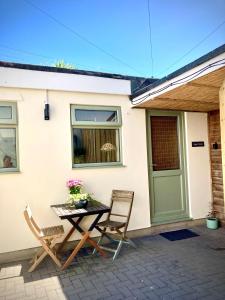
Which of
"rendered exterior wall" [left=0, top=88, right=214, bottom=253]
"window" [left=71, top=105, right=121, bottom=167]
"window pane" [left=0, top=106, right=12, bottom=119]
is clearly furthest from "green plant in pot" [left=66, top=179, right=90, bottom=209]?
"window pane" [left=0, top=106, right=12, bottom=119]

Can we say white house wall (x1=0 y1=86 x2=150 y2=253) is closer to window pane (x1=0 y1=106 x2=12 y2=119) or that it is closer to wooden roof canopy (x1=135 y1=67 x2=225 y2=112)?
window pane (x1=0 y1=106 x2=12 y2=119)

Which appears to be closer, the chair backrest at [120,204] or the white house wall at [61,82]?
the white house wall at [61,82]

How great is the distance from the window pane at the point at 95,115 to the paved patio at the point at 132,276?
2421mm

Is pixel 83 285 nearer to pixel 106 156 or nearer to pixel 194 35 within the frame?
pixel 106 156

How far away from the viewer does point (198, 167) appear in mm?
5590

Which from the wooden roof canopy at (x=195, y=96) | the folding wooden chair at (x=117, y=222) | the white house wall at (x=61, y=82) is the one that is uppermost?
the white house wall at (x=61, y=82)

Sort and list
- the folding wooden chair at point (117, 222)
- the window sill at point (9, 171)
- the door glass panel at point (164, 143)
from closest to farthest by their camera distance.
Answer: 1. the window sill at point (9, 171)
2. the folding wooden chair at point (117, 222)
3. the door glass panel at point (164, 143)

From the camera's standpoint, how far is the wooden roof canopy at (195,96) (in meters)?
3.37

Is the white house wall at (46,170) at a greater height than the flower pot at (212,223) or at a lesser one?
greater

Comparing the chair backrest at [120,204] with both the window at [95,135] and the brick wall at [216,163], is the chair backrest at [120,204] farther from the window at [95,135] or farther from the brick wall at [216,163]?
the brick wall at [216,163]

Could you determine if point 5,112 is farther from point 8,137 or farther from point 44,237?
point 44,237

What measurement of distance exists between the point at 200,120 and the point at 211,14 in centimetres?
306

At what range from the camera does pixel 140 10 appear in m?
6.09

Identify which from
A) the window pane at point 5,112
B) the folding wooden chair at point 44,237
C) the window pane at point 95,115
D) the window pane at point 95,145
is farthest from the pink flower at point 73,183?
the window pane at point 5,112
